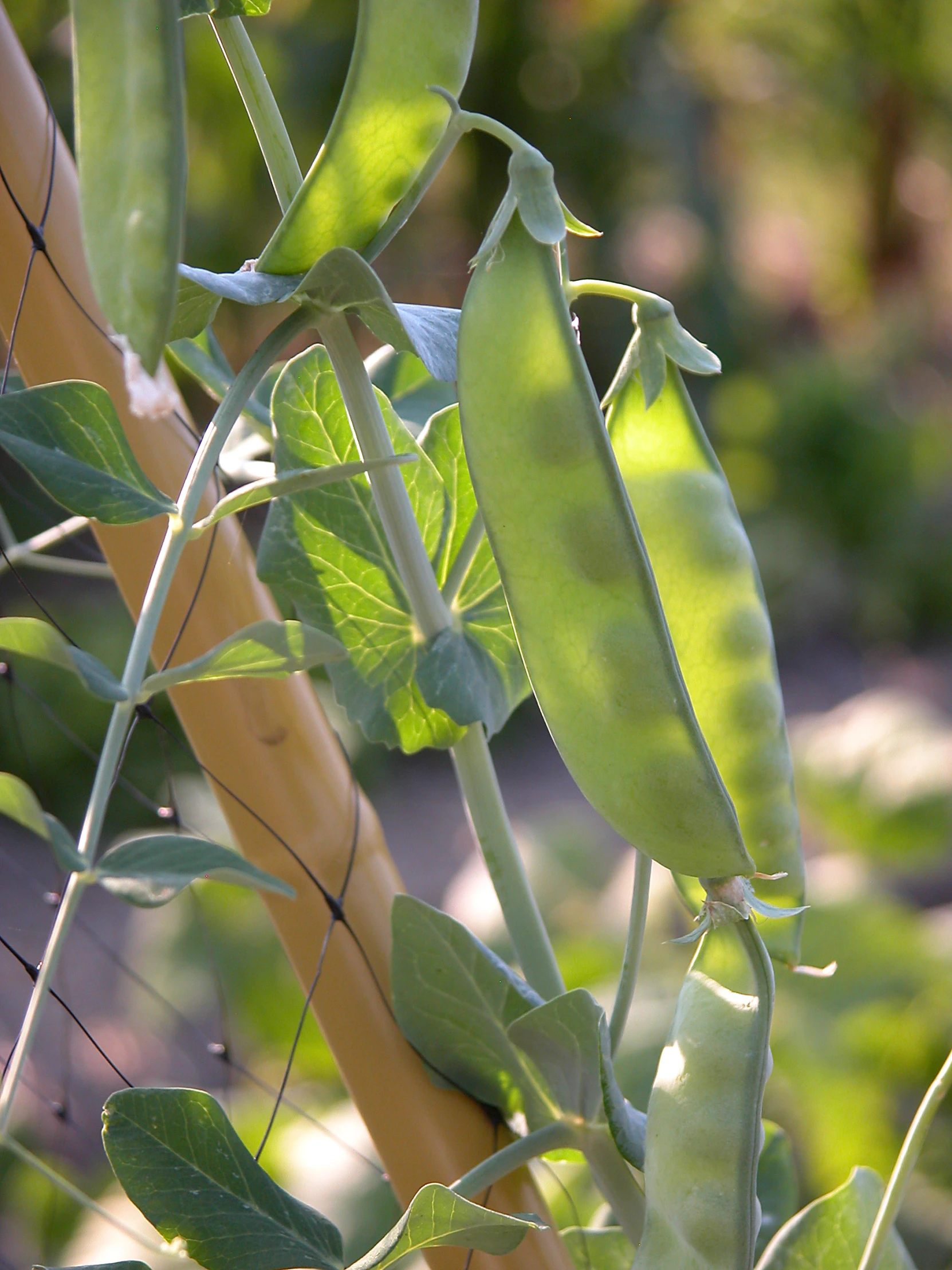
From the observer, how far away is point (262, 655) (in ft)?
0.63

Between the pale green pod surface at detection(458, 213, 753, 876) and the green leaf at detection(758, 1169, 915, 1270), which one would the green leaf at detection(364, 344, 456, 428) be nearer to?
the pale green pod surface at detection(458, 213, 753, 876)

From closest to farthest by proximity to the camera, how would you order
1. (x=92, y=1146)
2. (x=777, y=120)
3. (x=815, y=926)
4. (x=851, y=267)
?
(x=815, y=926), (x=92, y=1146), (x=777, y=120), (x=851, y=267)

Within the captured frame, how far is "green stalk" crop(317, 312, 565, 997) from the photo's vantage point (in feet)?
0.73

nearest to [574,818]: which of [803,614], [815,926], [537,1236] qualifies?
[815,926]

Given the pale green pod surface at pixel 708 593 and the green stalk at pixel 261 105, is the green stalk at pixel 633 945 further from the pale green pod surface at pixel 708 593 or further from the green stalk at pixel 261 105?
the green stalk at pixel 261 105

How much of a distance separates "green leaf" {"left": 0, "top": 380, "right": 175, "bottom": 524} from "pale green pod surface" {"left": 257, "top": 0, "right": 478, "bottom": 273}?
0.14ft

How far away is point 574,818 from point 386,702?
1.10 metres

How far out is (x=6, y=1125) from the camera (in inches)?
6.6

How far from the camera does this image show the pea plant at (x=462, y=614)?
0.59 ft

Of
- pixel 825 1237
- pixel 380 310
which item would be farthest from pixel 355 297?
pixel 825 1237

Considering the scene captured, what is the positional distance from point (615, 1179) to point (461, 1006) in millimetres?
56

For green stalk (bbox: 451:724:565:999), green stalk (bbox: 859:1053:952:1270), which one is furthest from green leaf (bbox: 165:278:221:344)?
green stalk (bbox: 859:1053:952:1270)

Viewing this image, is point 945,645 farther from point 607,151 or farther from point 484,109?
point 484,109

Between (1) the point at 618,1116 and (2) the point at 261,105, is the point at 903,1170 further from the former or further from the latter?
(2) the point at 261,105
